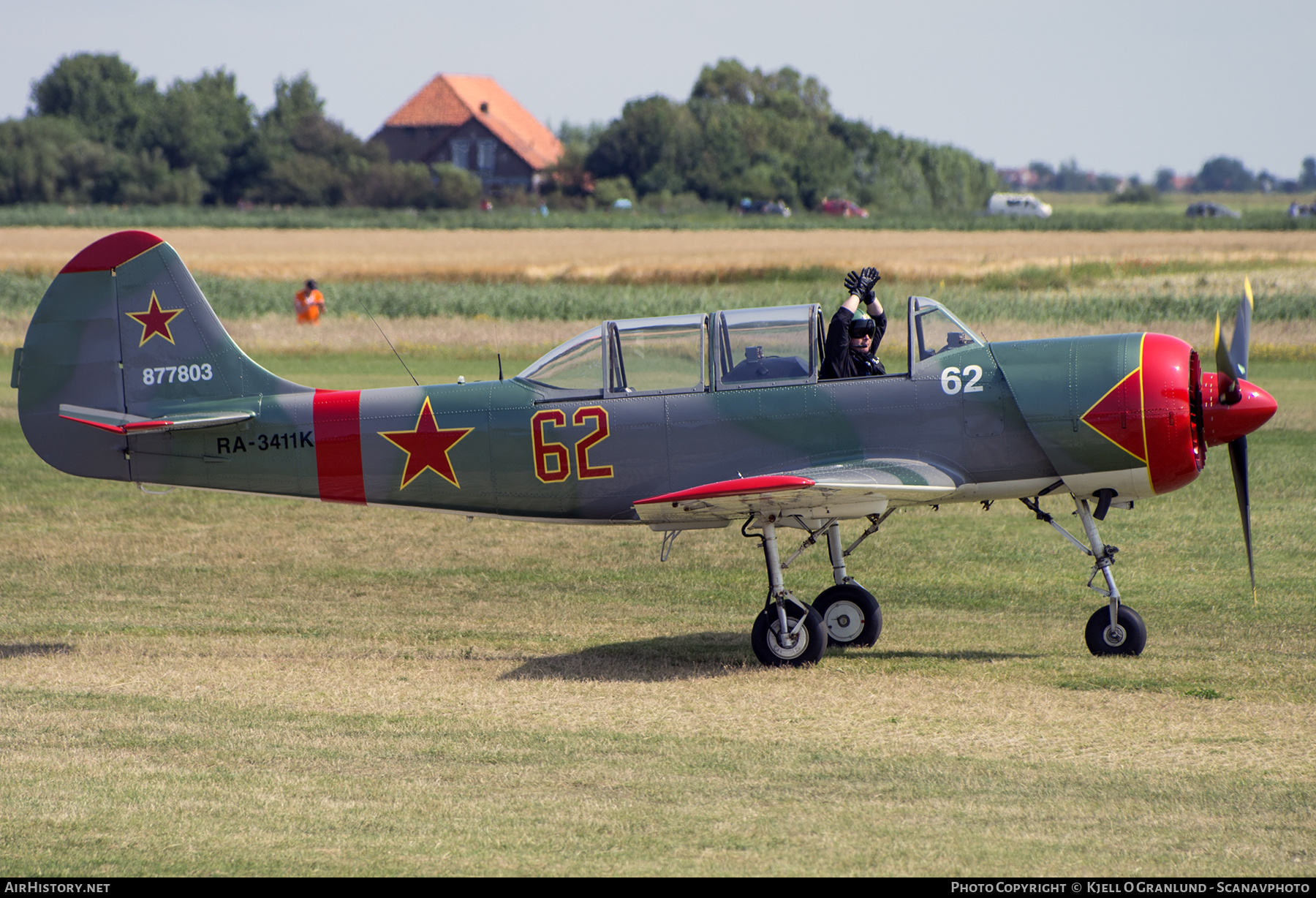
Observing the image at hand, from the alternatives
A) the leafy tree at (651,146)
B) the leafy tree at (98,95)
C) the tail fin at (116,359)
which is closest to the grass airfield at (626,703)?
the tail fin at (116,359)

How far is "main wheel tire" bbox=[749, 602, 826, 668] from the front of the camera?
30.5 ft

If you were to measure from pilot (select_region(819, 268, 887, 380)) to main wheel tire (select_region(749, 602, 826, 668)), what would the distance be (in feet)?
5.85

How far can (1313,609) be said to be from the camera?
425 inches

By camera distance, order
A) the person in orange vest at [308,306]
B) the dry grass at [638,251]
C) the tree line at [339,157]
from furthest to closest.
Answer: the tree line at [339,157] → the dry grass at [638,251] → the person in orange vest at [308,306]

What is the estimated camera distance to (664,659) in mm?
9883

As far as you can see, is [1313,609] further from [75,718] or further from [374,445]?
[75,718]

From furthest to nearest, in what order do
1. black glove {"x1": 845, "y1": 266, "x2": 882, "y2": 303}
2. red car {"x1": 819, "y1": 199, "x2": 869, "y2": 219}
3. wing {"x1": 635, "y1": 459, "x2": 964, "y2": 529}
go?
1. red car {"x1": 819, "y1": 199, "x2": 869, "y2": 219}
2. black glove {"x1": 845, "y1": 266, "x2": 882, "y2": 303}
3. wing {"x1": 635, "y1": 459, "x2": 964, "y2": 529}

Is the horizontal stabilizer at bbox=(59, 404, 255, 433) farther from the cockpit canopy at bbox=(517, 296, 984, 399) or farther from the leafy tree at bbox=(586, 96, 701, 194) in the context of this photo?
the leafy tree at bbox=(586, 96, 701, 194)

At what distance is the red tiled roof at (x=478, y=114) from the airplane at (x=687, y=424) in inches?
4276

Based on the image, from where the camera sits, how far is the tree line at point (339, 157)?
9781 centimetres

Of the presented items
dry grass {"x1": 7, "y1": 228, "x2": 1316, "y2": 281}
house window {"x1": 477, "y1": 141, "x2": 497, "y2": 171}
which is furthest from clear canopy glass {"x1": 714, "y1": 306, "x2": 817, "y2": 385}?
house window {"x1": 477, "y1": 141, "x2": 497, "y2": 171}

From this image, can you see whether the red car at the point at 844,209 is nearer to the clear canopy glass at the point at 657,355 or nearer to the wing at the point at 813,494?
the clear canopy glass at the point at 657,355

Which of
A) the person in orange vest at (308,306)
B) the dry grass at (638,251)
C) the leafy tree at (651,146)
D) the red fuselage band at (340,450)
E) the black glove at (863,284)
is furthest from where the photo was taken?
the leafy tree at (651,146)

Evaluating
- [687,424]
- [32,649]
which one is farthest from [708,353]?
[32,649]
